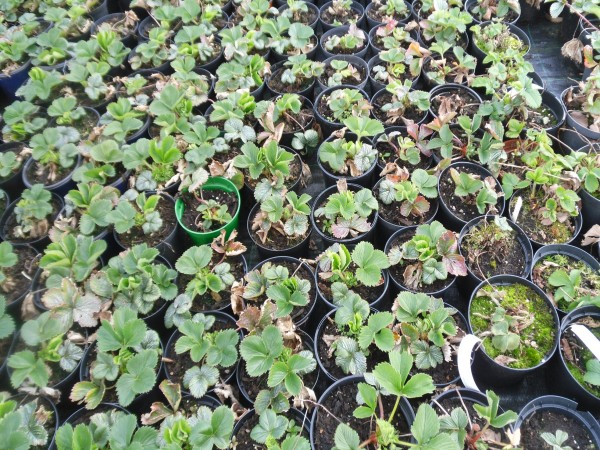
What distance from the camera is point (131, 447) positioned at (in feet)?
5.01

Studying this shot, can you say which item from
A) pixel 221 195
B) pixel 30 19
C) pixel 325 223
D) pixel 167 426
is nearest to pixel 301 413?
pixel 167 426

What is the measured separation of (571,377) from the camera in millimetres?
1795

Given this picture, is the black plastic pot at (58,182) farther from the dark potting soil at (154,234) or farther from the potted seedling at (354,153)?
the potted seedling at (354,153)

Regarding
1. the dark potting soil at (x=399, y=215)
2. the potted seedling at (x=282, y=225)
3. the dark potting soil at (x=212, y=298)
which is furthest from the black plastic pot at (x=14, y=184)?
the dark potting soil at (x=399, y=215)

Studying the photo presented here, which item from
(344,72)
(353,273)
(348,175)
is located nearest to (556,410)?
(353,273)

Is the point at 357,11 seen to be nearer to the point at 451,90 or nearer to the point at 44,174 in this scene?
the point at 451,90

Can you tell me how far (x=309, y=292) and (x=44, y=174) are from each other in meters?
1.76

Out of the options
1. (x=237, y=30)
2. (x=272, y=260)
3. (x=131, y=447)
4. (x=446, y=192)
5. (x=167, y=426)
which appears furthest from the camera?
(x=237, y=30)

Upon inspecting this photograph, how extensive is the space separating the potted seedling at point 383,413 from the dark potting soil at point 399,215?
83cm

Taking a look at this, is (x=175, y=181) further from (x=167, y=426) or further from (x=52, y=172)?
(x=167, y=426)

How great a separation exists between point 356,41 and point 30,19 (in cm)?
246

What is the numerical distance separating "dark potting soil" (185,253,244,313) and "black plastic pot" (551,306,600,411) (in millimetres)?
1427

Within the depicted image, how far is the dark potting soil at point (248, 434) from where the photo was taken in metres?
1.73

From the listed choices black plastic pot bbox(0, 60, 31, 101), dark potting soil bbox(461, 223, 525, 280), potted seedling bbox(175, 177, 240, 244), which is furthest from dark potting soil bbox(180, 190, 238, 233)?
black plastic pot bbox(0, 60, 31, 101)
